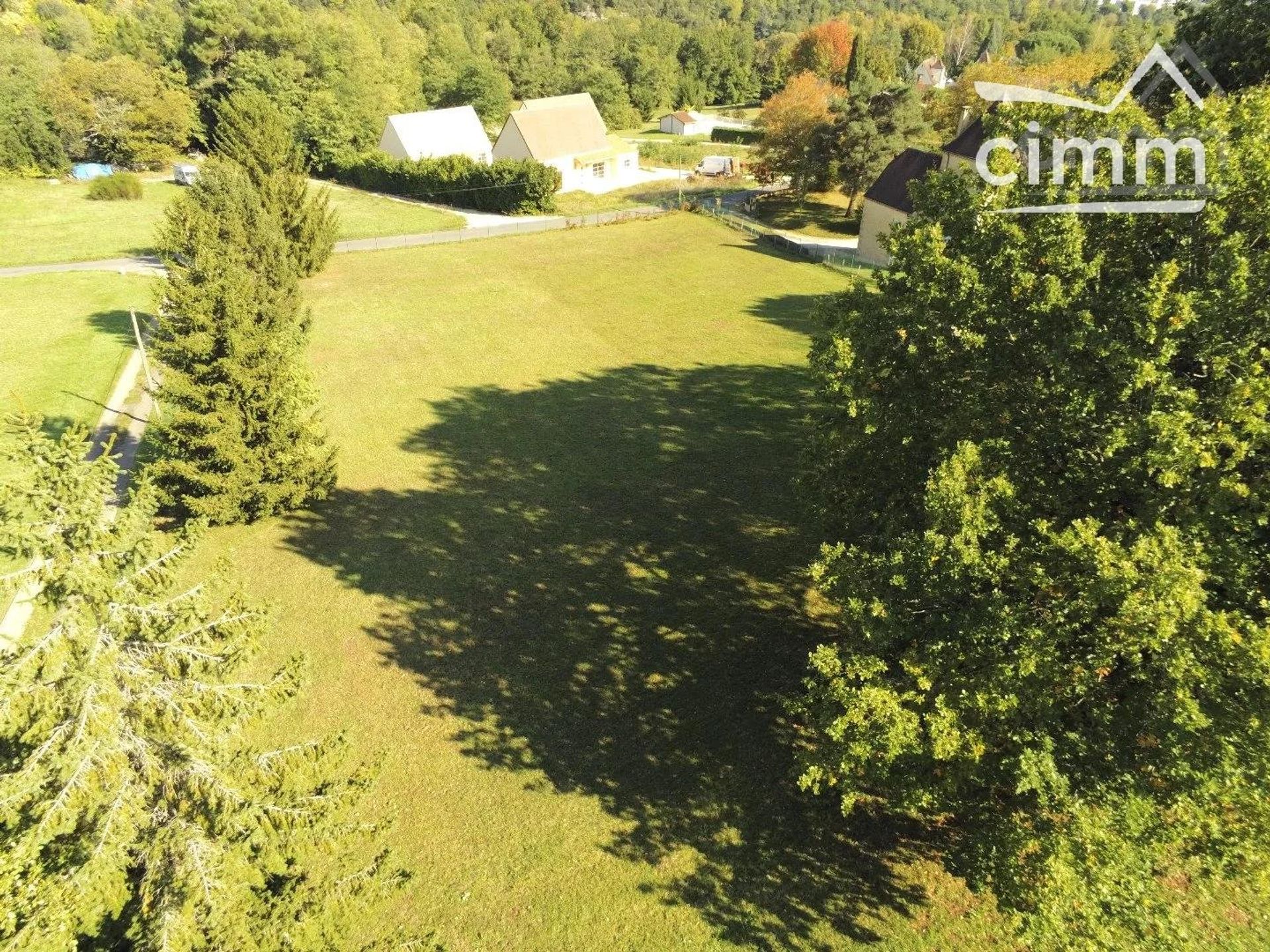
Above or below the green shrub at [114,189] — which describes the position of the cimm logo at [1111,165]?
below

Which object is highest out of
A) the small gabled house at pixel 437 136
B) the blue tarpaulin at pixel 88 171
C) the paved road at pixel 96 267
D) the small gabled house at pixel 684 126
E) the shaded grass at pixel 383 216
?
the small gabled house at pixel 684 126

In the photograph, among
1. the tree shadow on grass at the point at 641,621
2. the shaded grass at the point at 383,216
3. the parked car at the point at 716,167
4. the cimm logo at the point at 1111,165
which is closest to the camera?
the cimm logo at the point at 1111,165

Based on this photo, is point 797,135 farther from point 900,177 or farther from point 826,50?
point 826,50

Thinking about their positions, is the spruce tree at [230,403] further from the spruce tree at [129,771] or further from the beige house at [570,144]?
the beige house at [570,144]

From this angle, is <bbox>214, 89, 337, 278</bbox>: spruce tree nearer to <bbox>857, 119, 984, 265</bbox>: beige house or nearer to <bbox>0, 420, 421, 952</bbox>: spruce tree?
<bbox>0, 420, 421, 952</bbox>: spruce tree

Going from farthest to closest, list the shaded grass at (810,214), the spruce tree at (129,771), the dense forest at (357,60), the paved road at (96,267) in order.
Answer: the dense forest at (357,60), the shaded grass at (810,214), the paved road at (96,267), the spruce tree at (129,771)

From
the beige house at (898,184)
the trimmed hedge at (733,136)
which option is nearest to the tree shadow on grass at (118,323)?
the beige house at (898,184)

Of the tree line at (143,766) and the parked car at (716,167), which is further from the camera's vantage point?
the parked car at (716,167)

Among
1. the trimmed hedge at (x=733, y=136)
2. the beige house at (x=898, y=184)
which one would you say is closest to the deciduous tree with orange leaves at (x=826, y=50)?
the trimmed hedge at (x=733, y=136)

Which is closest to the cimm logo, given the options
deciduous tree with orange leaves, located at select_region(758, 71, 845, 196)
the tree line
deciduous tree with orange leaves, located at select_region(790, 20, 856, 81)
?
the tree line
